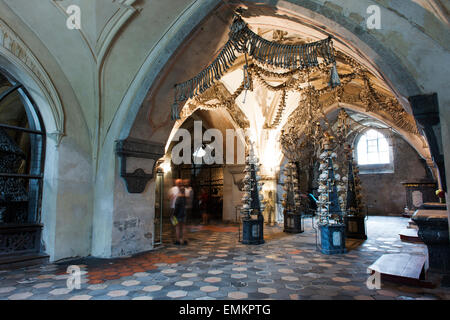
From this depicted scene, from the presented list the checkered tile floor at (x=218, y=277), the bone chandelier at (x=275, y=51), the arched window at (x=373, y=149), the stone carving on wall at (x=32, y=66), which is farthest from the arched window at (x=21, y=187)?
the arched window at (x=373, y=149)

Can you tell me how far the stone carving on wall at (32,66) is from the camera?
13.5 ft

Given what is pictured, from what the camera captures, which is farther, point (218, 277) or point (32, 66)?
point (32, 66)

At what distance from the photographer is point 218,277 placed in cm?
355

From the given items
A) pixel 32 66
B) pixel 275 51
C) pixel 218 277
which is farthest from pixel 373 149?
pixel 32 66

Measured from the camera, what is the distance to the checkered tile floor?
9.62ft

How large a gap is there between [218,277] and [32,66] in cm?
444

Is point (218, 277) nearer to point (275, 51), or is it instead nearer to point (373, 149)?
point (275, 51)

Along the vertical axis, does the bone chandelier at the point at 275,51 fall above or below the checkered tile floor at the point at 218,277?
above

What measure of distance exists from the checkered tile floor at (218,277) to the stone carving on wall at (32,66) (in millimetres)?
2353

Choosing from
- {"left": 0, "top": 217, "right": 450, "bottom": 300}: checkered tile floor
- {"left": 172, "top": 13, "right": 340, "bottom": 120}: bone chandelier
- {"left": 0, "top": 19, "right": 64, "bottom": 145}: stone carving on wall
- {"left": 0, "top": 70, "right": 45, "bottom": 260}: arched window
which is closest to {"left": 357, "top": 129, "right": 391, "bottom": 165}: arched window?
{"left": 0, "top": 217, "right": 450, "bottom": 300}: checkered tile floor

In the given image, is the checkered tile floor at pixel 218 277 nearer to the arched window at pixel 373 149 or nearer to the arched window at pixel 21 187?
the arched window at pixel 21 187

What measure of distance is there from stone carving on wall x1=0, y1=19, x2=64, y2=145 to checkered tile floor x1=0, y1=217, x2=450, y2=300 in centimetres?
235

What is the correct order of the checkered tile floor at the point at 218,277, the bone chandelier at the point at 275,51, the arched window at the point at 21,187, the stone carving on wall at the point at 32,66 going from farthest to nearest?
the arched window at the point at 21,187
the stone carving on wall at the point at 32,66
the bone chandelier at the point at 275,51
the checkered tile floor at the point at 218,277

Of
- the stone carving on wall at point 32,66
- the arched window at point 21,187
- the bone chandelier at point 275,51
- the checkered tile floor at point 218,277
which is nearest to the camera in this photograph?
the checkered tile floor at point 218,277
